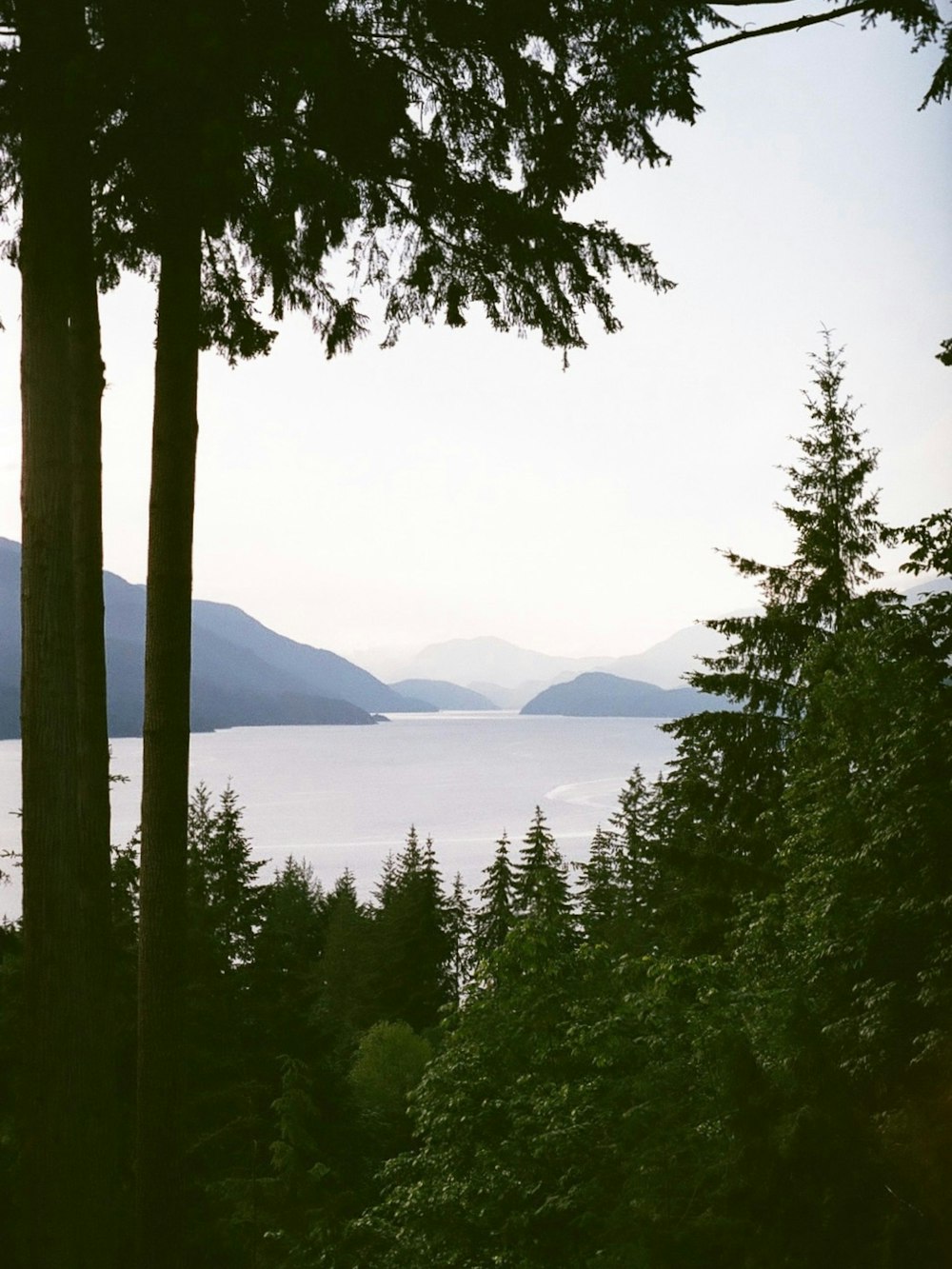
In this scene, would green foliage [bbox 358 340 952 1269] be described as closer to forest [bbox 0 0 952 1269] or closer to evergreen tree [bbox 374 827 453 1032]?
forest [bbox 0 0 952 1269]

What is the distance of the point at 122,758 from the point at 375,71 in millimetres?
178803

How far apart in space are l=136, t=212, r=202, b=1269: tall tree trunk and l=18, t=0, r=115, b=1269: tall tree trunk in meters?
0.31

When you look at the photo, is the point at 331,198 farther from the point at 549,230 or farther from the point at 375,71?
the point at 549,230

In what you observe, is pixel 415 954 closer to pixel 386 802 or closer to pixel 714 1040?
pixel 714 1040

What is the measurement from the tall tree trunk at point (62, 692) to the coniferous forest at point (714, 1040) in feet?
0.81

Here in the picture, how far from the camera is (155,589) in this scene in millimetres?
4664

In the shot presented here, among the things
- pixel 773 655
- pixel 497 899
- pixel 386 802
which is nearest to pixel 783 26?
pixel 773 655

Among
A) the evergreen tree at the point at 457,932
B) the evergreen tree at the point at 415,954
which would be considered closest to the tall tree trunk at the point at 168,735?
the evergreen tree at the point at 415,954

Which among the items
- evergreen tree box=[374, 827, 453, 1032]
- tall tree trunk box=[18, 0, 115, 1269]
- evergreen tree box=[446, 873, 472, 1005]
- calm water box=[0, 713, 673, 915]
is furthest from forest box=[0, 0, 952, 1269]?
calm water box=[0, 713, 673, 915]

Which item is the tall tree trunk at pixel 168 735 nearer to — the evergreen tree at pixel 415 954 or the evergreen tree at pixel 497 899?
the evergreen tree at pixel 415 954

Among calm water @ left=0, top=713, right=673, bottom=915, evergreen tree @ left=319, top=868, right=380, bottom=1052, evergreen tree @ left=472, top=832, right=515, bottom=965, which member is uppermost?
evergreen tree @ left=472, top=832, right=515, bottom=965

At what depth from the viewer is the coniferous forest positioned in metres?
4.02

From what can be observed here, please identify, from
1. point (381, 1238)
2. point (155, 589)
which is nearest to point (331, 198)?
point (155, 589)

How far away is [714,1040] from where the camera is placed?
7.27 metres
